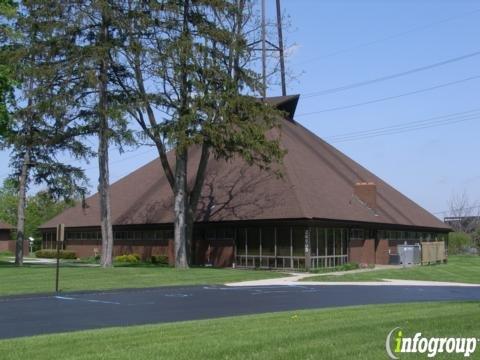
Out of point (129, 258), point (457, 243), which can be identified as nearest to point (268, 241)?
point (129, 258)

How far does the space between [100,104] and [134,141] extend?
8.49 feet

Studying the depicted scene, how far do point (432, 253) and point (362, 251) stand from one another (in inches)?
240

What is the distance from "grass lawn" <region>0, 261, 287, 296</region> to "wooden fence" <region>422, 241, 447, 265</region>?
14.0 m

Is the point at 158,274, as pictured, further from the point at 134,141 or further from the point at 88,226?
the point at 88,226

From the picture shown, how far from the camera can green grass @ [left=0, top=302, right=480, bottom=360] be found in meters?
8.74

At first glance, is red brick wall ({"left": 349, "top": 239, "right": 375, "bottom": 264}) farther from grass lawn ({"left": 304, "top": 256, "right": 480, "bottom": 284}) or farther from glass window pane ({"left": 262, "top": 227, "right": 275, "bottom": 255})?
glass window pane ({"left": 262, "top": 227, "right": 275, "bottom": 255})

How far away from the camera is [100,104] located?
35406mm

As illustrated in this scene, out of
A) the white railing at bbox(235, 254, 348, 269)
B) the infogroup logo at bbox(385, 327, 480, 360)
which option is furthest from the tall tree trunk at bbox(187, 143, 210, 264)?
the infogroup logo at bbox(385, 327, 480, 360)

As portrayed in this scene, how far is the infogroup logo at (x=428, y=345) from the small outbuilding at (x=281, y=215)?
25.8 m

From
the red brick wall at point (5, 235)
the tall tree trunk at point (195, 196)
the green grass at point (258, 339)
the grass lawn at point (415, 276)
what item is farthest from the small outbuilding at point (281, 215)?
the red brick wall at point (5, 235)

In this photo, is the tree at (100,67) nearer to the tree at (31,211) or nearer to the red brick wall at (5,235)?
the tree at (31,211)

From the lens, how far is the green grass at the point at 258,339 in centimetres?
874

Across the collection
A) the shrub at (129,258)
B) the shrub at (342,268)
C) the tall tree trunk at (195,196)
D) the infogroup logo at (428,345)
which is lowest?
the shrub at (342,268)

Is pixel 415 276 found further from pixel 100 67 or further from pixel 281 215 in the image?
pixel 100 67
